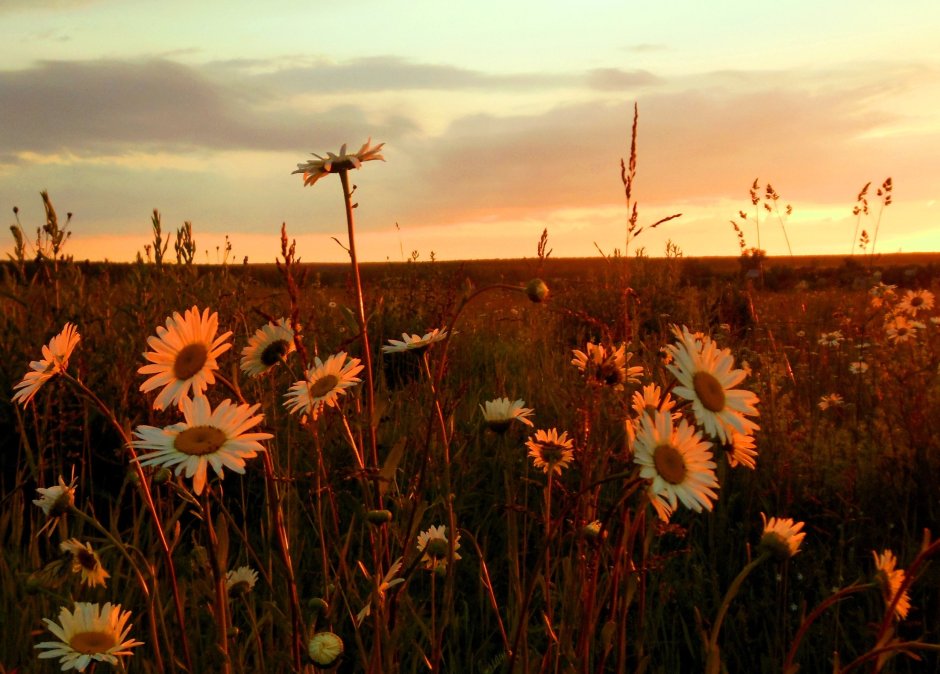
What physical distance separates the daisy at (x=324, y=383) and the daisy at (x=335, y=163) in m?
0.33

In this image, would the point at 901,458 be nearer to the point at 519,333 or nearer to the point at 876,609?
the point at 876,609

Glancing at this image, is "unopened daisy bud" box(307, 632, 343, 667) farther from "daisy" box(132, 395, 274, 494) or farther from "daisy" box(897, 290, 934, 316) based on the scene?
"daisy" box(897, 290, 934, 316)

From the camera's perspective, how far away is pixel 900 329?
5.10m

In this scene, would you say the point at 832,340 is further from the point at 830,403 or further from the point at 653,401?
the point at 653,401

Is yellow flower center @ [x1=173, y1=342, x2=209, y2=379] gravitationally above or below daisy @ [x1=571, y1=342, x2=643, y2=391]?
above

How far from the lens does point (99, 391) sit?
3.40 metres

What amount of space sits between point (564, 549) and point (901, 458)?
1.45 metres

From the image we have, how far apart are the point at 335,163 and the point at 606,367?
68 centimetres

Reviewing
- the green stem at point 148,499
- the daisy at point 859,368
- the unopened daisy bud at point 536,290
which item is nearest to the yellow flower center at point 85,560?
the green stem at point 148,499

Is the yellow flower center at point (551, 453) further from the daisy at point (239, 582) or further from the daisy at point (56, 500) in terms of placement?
the daisy at point (56, 500)

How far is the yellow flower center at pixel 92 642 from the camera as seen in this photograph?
4.47 ft

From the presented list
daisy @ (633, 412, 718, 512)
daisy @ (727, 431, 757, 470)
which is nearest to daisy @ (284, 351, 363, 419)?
daisy @ (633, 412, 718, 512)

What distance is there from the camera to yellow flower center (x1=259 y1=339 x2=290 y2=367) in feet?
5.18

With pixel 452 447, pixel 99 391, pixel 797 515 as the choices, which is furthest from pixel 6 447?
pixel 797 515
